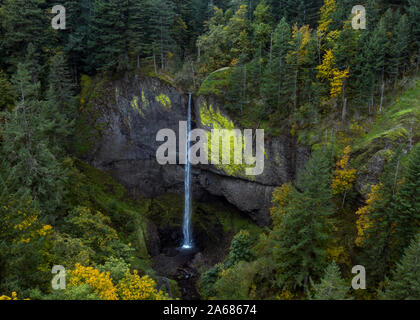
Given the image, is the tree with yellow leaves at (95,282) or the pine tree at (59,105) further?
the pine tree at (59,105)

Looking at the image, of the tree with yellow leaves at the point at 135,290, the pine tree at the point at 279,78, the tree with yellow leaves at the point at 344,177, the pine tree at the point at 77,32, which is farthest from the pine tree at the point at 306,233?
the pine tree at the point at 77,32

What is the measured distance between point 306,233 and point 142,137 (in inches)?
1129

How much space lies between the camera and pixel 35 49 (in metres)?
36.8

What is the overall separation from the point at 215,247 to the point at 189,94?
1975 centimetres

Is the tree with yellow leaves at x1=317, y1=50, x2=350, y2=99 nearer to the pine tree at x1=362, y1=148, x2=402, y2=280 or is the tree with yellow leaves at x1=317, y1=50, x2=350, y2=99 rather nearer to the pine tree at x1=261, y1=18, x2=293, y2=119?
the pine tree at x1=261, y1=18, x2=293, y2=119

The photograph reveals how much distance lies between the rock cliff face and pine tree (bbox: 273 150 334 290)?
18.2m

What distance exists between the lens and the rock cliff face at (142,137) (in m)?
40.4

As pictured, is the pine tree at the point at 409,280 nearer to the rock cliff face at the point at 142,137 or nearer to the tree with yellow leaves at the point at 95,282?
the tree with yellow leaves at the point at 95,282

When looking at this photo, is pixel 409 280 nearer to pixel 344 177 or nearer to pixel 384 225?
pixel 384 225

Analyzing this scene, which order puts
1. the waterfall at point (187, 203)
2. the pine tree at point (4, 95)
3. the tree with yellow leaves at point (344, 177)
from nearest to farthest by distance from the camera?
the tree with yellow leaves at point (344, 177) → the pine tree at point (4, 95) → the waterfall at point (187, 203)

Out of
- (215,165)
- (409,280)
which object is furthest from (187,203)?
(409,280)

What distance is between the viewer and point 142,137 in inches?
1662

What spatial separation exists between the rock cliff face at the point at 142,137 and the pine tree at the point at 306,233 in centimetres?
1820

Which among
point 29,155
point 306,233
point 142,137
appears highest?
point 142,137
